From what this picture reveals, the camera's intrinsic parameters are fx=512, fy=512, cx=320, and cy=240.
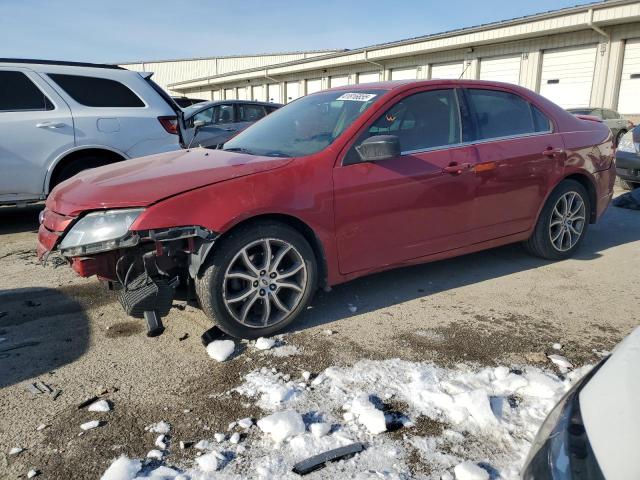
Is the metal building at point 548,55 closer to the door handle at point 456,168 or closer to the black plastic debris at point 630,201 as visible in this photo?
the black plastic debris at point 630,201

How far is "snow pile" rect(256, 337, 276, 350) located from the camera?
10.5 feet

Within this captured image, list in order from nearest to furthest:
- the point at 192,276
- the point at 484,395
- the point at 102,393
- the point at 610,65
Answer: the point at 484,395 < the point at 102,393 < the point at 192,276 < the point at 610,65

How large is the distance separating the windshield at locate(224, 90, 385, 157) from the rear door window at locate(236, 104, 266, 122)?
23.6ft

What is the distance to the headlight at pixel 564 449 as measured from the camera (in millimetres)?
1181

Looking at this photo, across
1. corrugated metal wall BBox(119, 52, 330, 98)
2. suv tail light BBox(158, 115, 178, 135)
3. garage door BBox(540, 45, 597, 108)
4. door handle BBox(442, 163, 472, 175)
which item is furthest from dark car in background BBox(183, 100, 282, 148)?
corrugated metal wall BBox(119, 52, 330, 98)

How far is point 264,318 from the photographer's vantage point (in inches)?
131

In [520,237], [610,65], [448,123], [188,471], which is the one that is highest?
[610,65]

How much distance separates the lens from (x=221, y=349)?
312 cm

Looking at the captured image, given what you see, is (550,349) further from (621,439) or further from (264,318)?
(621,439)

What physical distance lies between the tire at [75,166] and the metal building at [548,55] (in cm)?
1456

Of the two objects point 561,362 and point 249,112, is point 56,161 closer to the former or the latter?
point 561,362

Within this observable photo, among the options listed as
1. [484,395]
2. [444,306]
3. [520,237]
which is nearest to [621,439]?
[484,395]

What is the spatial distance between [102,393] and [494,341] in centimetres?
236

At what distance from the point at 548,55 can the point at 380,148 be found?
18657 mm
